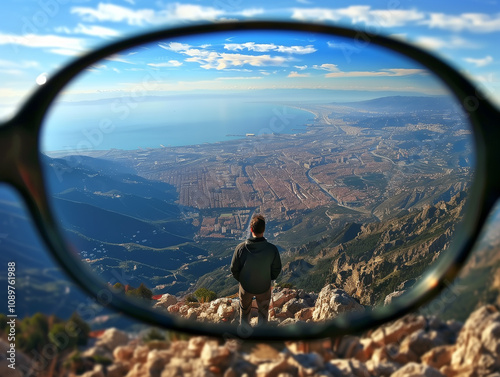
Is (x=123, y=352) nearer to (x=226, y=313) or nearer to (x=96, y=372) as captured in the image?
(x=96, y=372)

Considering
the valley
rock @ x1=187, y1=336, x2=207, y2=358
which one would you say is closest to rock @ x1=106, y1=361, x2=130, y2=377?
rock @ x1=187, y1=336, x2=207, y2=358

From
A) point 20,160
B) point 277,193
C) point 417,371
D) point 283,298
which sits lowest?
point 283,298

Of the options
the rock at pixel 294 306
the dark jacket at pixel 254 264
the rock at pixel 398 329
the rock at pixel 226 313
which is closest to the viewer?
the rock at pixel 398 329

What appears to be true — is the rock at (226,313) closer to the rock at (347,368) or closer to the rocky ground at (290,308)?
the rocky ground at (290,308)

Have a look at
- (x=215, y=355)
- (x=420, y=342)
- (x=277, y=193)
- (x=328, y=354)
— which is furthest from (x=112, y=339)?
(x=277, y=193)

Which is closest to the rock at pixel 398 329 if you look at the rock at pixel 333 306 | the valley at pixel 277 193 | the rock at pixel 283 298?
the rock at pixel 333 306
